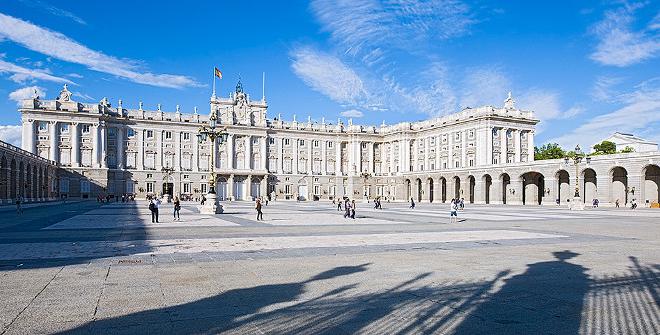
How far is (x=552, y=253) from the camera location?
1392 cm

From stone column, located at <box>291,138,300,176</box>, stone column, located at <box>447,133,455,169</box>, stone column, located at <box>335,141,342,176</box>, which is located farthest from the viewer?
stone column, located at <box>335,141,342,176</box>

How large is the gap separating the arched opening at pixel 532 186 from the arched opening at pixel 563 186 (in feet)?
13.7

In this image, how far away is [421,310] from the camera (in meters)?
7.21

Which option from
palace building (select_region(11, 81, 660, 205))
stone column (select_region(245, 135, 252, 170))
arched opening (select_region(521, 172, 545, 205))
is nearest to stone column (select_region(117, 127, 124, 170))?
palace building (select_region(11, 81, 660, 205))

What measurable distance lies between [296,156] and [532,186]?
160 ft

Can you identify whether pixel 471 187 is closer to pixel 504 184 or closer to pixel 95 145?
pixel 504 184

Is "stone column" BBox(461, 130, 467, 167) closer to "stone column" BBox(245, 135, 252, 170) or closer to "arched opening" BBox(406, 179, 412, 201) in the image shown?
"arched opening" BBox(406, 179, 412, 201)

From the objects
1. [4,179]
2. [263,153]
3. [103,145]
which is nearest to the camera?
[4,179]

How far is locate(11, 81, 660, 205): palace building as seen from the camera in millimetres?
76500

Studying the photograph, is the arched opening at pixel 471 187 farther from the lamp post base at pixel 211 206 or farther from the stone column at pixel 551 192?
the lamp post base at pixel 211 206

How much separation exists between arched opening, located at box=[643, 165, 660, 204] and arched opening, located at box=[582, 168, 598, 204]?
639cm

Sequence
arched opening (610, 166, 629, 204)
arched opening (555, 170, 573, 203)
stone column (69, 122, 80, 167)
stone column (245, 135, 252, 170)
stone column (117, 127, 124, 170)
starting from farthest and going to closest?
stone column (245, 135, 252, 170) < stone column (117, 127, 124, 170) < stone column (69, 122, 80, 167) < arched opening (555, 170, 573, 203) < arched opening (610, 166, 629, 204)

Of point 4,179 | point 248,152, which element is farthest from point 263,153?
point 4,179

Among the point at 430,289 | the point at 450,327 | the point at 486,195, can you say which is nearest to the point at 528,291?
the point at 430,289
